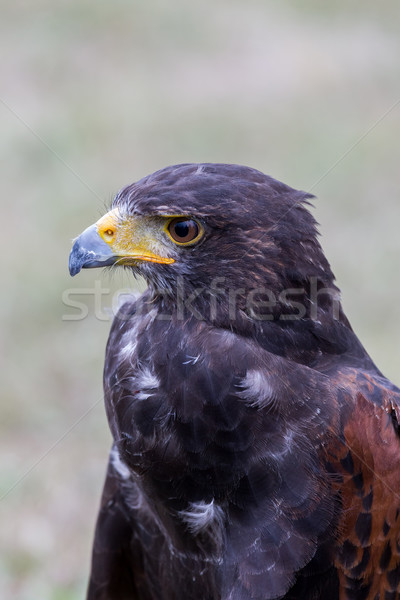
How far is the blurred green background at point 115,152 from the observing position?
21.3ft

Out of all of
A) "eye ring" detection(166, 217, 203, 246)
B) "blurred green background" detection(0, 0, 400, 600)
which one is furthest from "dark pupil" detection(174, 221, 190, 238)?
"blurred green background" detection(0, 0, 400, 600)

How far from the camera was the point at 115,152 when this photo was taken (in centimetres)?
1163

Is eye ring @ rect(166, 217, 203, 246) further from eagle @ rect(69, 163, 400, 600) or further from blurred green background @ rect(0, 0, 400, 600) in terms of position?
blurred green background @ rect(0, 0, 400, 600)

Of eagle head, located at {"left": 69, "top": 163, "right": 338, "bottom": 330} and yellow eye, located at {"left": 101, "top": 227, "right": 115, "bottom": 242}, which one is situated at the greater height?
eagle head, located at {"left": 69, "top": 163, "right": 338, "bottom": 330}

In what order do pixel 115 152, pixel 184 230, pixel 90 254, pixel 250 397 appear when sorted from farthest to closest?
pixel 115 152 → pixel 90 254 → pixel 184 230 → pixel 250 397

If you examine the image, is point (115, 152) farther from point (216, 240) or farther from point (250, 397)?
point (250, 397)

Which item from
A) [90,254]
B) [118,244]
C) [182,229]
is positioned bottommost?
[90,254]

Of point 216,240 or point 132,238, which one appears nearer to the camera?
point 216,240

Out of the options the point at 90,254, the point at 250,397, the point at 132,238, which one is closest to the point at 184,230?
the point at 132,238

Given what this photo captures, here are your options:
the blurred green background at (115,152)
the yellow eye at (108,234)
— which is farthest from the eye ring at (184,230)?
the blurred green background at (115,152)

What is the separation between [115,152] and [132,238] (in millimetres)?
8274

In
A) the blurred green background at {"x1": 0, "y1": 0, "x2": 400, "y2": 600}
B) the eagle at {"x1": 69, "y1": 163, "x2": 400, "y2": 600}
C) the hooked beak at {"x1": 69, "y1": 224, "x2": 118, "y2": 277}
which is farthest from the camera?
the blurred green background at {"x1": 0, "y1": 0, "x2": 400, "y2": 600}

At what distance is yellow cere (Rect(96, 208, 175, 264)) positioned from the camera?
11.6 ft

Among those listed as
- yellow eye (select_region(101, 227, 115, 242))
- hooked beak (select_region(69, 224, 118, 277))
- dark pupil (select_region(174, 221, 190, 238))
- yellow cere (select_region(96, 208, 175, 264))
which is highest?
dark pupil (select_region(174, 221, 190, 238))
